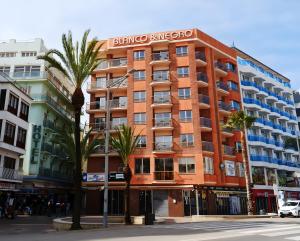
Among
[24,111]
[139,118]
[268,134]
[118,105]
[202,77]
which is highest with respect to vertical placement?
[202,77]

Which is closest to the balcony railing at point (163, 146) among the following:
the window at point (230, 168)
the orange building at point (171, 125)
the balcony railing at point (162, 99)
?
the orange building at point (171, 125)

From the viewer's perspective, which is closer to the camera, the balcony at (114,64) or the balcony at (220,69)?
the balcony at (114,64)

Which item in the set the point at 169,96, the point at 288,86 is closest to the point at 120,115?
the point at 169,96

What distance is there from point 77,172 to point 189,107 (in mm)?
25087

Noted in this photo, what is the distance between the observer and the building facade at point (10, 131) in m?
34.5

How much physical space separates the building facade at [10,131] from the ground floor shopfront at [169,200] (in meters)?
10.6

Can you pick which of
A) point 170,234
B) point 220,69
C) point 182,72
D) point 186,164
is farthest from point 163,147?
point 170,234

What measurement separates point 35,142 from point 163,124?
18.4m

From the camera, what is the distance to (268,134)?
199 ft

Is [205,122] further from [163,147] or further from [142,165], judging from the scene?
[142,165]

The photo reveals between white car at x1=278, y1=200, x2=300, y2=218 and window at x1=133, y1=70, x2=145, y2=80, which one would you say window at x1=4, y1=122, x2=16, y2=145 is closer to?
window at x1=133, y1=70, x2=145, y2=80

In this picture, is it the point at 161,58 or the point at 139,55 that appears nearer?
the point at 161,58

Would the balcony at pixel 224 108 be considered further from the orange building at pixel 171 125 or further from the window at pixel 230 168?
the window at pixel 230 168

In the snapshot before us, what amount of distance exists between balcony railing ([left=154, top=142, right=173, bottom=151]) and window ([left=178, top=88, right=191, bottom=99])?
6790 millimetres
